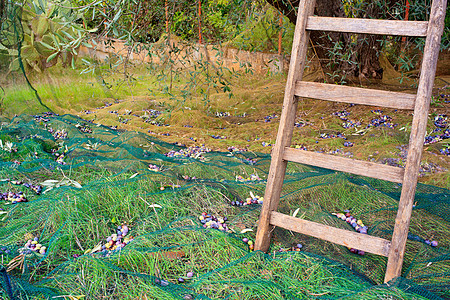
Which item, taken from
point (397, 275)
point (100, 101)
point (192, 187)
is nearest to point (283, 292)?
point (397, 275)

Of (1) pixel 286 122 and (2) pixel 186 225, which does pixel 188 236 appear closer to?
(2) pixel 186 225

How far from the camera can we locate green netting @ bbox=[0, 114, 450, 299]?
195 centimetres

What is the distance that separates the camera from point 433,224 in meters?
2.65

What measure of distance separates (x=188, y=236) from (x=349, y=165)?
3.75ft

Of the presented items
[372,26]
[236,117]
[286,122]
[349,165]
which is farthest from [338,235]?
[236,117]

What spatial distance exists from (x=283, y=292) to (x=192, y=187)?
1.32 meters

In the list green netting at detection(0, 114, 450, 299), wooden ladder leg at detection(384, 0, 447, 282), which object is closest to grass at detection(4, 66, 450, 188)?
green netting at detection(0, 114, 450, 299)

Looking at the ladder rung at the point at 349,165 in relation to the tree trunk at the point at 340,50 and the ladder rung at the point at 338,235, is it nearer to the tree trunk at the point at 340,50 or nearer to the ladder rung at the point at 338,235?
the ladder rung at the point at 338,235

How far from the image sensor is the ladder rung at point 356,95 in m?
1.95

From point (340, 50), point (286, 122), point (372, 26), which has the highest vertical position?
point (340, 50)

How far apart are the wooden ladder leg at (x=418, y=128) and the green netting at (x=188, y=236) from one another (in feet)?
0.59

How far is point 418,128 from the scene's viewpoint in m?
1.90

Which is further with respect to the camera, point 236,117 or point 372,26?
point 236,117

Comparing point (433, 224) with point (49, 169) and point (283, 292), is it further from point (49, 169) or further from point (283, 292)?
point (49, 169)
